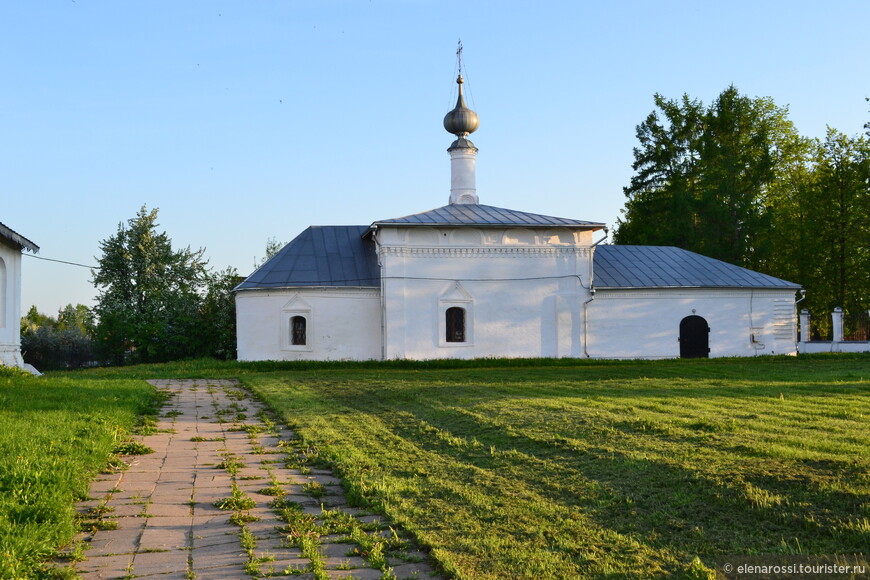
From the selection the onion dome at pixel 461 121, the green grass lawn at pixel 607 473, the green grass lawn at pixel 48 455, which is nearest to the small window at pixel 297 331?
the onion dome at pixel 461 121

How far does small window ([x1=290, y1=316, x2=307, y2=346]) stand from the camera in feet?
85.2

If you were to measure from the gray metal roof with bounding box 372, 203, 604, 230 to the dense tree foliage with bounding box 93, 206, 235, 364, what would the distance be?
29.5 ft

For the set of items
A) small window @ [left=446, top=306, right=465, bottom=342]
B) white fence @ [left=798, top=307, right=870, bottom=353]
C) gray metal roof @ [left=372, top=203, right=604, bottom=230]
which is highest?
gray metal roof @ [left=372, top=203, right=604, bottom=230]

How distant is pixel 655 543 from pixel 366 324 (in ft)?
70.2

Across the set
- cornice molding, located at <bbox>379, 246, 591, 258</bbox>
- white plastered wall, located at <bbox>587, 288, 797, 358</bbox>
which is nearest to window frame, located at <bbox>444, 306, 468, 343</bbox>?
cornice molding, located at <bbox>379, 246, 591, 258</bbox>

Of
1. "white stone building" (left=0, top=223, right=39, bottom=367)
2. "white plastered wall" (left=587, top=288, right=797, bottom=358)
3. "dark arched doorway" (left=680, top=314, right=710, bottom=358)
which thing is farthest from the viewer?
"dark arched doorway" (left=680, top=314, right=710, bottom=358)

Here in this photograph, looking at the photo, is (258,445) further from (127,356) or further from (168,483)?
(127,356)

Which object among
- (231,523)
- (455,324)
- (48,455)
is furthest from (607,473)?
(455,324)

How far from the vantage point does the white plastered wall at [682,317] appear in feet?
88.2

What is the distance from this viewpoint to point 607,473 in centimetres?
655

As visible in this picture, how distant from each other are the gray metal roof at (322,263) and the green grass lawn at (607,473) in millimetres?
13195

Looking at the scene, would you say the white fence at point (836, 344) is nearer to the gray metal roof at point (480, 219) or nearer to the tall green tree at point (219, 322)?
the gray metal roof at point (480, 219)

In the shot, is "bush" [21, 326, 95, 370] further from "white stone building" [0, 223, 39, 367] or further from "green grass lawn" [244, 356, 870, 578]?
"green grass lawn" [244, 356, 870, 578]

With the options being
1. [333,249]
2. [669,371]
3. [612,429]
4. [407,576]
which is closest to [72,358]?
[333,249]
